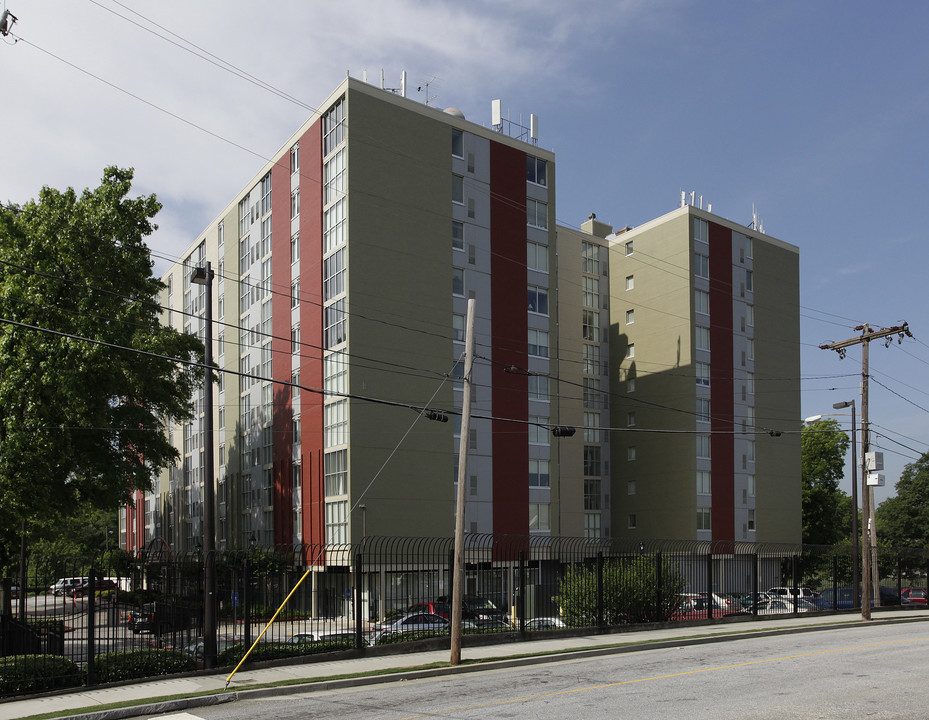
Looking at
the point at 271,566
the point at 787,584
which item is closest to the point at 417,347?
the point at 787,584

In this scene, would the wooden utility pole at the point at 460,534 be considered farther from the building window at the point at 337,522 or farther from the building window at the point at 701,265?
the building window at the point at 701,265

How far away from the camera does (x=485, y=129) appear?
178ft

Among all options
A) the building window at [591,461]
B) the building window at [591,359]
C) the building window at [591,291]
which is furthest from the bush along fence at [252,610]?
the building window at [591,291]

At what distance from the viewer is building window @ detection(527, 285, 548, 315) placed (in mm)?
55656

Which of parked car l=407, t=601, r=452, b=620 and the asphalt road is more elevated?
the asphalt road

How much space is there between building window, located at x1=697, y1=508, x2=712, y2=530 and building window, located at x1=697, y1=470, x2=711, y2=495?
4.35 feet

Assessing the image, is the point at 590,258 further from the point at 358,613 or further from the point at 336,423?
the point at 358,613

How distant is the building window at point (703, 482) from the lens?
64.6 m

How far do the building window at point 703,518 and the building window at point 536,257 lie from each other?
73.7 feet

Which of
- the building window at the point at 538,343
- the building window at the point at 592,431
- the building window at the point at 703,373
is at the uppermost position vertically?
the building window at the point at 538,343

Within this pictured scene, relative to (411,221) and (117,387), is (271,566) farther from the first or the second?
(411,221)

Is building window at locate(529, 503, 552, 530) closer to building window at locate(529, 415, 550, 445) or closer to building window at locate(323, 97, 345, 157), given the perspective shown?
building window at locate(529, 415, 550, 445)

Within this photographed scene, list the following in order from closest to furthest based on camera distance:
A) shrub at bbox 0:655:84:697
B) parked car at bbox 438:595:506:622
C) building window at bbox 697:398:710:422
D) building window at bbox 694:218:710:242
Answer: shrub at bbox 0:655:84:697 < parked car at bbox 438:595:506:622 < building window at bbox 697:398:710:422 < building window at bbox 694:218:710:242

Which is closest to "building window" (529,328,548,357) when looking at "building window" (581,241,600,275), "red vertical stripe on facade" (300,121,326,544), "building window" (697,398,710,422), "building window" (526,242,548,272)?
"building window" (526,242,548,272)
